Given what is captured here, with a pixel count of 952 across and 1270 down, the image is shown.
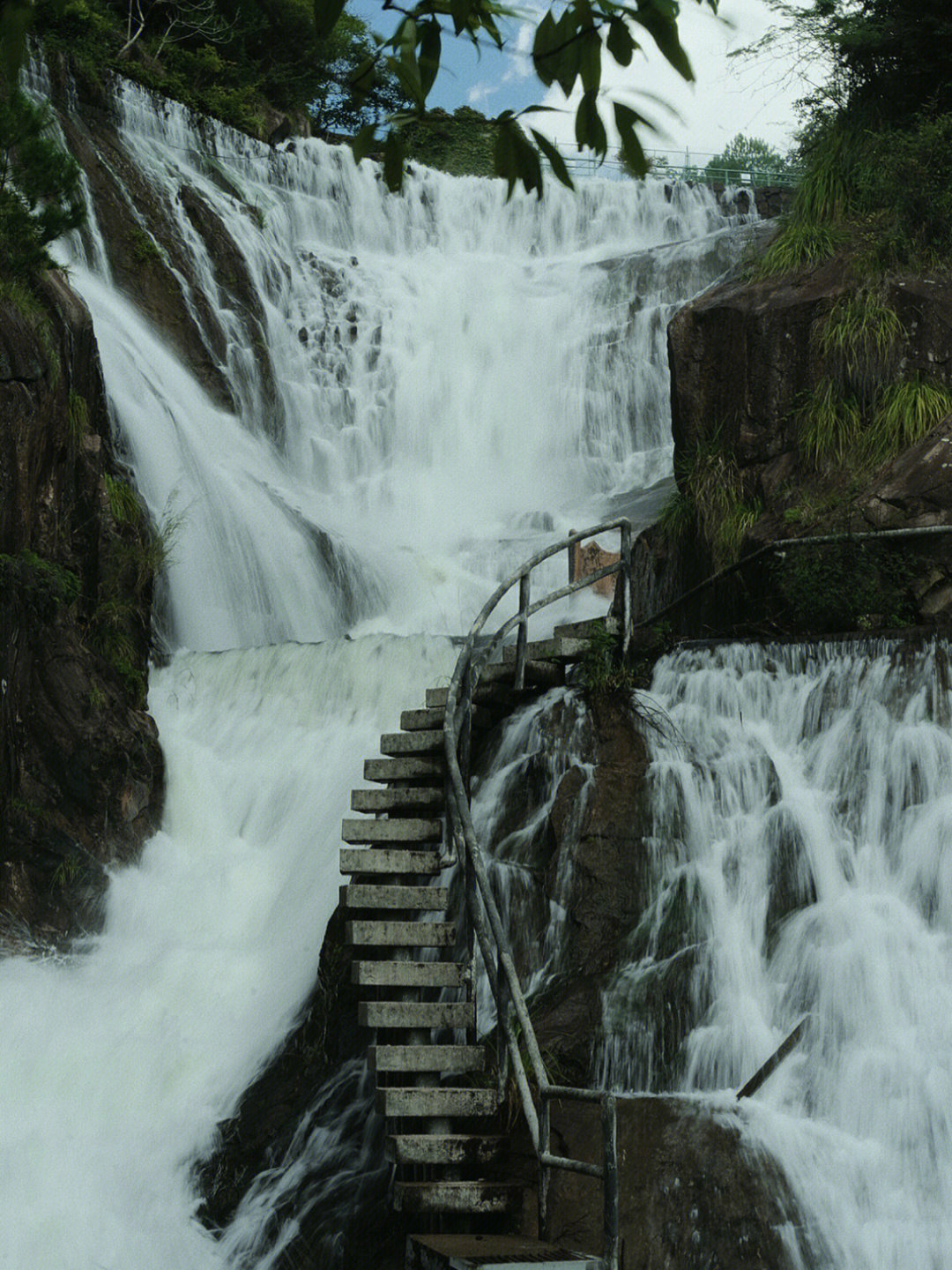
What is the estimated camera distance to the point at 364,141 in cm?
357

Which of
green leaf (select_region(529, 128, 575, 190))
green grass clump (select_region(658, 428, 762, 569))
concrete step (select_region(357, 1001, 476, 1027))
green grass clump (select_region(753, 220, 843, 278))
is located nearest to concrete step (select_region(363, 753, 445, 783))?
concrete step (select_region(357, 1001, 476, 1027))

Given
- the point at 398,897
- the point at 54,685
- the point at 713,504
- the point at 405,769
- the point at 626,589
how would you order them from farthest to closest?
the point at 713,504 < the point at 54,685 < the point at 626,589 < the point at 405,769 < the point at 398,897

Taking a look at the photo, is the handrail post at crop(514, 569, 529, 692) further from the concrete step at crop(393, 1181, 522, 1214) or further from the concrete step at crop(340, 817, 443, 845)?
the concrete step at crop(393, 1181, 522, 1214)

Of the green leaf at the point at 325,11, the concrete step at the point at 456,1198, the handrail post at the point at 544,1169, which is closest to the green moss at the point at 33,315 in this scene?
the concrete step at the point at 456,1198

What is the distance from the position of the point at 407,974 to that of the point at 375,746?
404cm

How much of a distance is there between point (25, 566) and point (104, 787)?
1.85 meters

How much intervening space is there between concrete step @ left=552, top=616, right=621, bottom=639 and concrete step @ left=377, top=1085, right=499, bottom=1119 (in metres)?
3.89

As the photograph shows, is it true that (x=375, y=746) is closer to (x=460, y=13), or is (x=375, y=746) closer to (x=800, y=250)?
(x=800, y=250)

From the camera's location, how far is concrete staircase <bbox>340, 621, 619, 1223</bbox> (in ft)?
24.7

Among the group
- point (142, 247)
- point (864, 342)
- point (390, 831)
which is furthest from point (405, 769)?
point (142, 247)

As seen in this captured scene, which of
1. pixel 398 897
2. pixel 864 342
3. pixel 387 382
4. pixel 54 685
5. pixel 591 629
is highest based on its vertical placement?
pixel 864 342

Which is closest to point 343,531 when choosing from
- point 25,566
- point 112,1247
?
point 25,566

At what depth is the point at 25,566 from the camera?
11.8m

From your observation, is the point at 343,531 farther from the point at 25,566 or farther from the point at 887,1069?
the point at 887,1069
